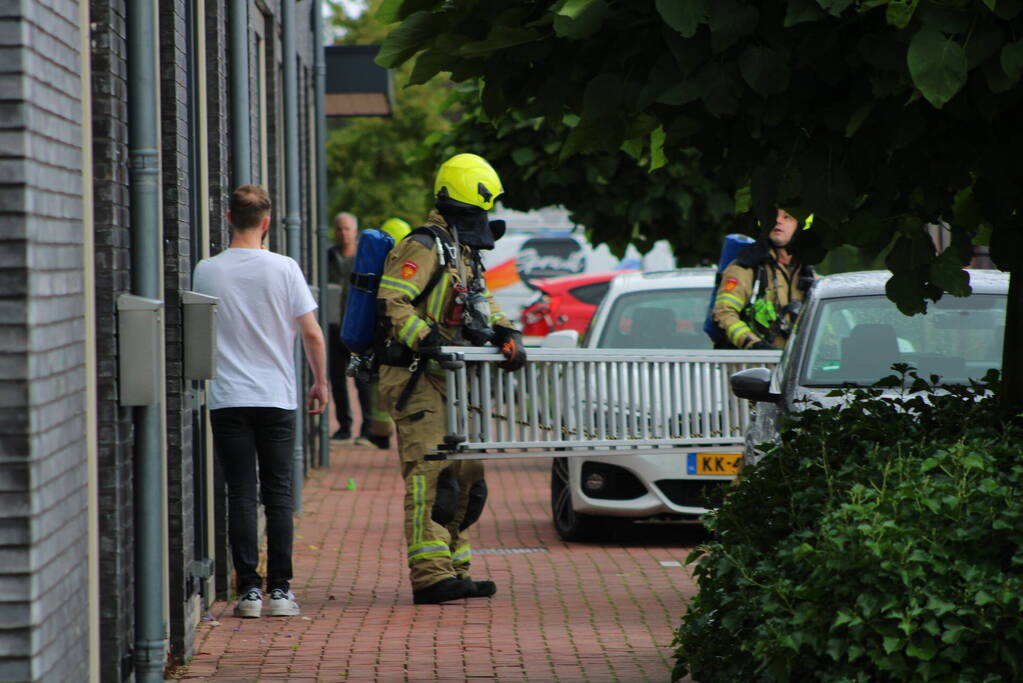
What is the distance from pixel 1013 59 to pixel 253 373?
4.25 meters

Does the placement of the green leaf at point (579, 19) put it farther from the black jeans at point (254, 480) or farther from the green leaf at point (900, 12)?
the black jeans at point (254, 480)

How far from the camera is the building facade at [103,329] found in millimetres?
4430

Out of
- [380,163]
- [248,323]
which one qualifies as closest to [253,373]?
[248,323]

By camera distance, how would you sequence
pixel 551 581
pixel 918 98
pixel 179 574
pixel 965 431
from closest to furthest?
1. pixel 918 98
2. pixel 965 431
3. pixel 179 574
4. pixel 551 581

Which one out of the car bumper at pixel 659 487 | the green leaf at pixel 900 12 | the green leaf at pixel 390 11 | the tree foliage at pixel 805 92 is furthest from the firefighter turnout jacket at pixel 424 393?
the green leaf at pixel 900 12

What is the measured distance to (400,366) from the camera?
27.4 ft

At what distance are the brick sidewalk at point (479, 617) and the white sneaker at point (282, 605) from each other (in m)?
0.07

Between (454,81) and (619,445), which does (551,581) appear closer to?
(619,445)

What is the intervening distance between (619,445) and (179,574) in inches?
87.2

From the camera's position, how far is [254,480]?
8148 mm

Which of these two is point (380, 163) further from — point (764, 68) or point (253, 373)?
point (764, 68)

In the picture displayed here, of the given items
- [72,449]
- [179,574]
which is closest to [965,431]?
[72,449]

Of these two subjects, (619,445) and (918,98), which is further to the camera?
(619,445)

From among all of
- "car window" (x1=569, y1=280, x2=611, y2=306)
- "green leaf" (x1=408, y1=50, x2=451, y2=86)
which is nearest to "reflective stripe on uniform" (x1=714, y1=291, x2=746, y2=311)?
"green leaf" (x1=408, y1=50, x2=451, y2=86)
